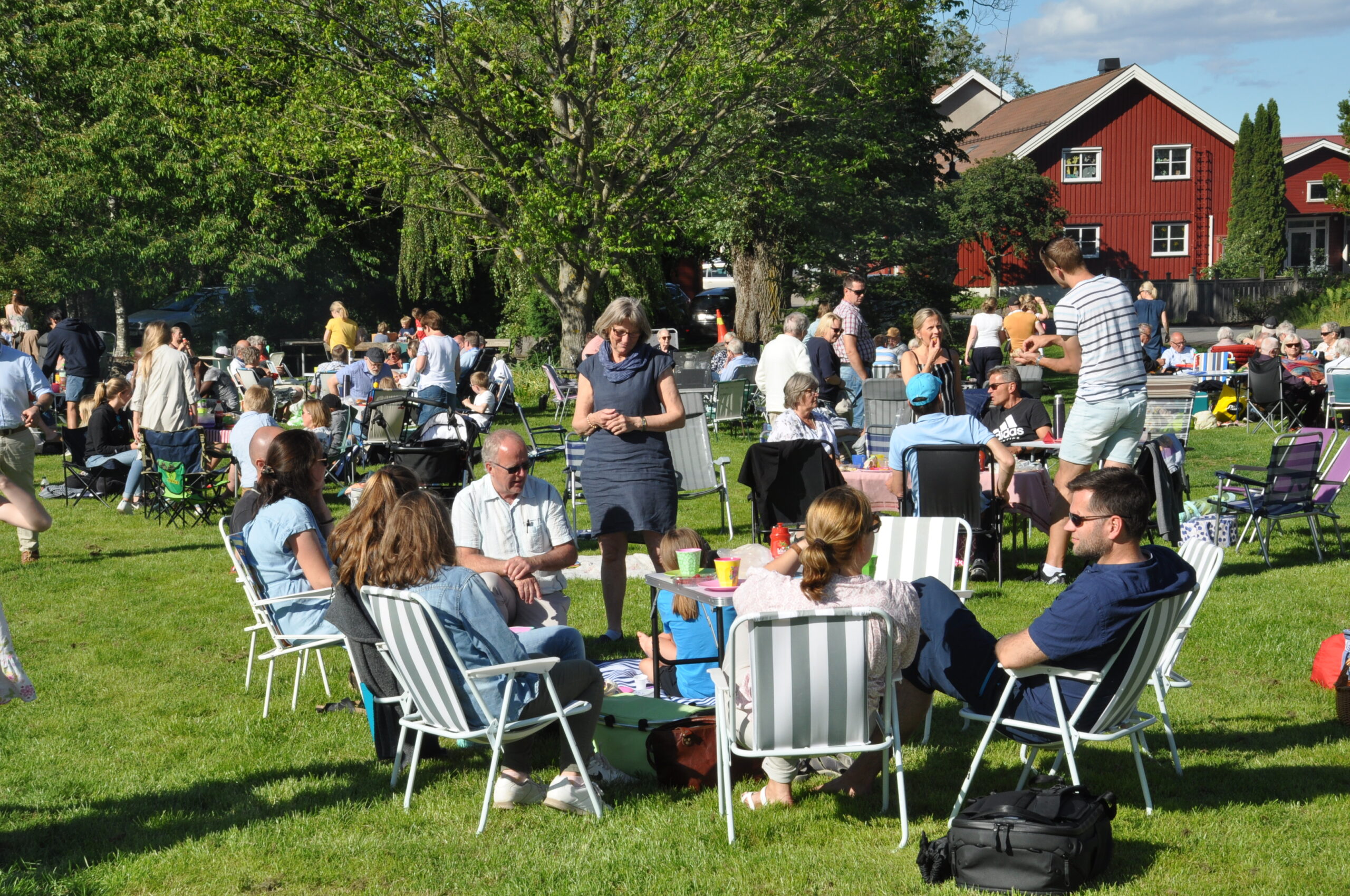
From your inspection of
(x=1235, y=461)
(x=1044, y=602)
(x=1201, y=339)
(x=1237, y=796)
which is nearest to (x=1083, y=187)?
(x=1201, y=339)

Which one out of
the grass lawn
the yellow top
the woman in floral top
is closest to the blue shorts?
the grass lawn

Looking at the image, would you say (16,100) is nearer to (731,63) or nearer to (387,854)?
(731,63)

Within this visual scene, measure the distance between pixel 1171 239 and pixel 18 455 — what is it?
136ft

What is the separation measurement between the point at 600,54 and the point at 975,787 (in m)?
14.2

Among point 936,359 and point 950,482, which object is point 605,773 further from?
point 936,359

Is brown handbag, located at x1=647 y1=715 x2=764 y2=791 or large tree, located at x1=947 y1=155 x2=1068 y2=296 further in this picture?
large tree, located at x1=947 y1=155 x2=1068 y2=296

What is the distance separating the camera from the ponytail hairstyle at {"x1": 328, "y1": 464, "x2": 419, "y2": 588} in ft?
14.2

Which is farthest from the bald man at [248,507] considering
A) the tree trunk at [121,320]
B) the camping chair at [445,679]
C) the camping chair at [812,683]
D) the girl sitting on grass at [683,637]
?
A: the tree trunk at [121,320]

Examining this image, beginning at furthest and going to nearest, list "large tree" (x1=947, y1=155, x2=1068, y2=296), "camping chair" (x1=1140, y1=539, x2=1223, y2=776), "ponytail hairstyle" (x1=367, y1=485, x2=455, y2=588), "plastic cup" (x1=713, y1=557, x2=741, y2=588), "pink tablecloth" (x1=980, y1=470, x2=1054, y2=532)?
"large tree" (x1=947, y1=155, x2=1068, y2=296) → "pink tablecloth" (x1=980, y1=470, x2=1054, y2=532) → "plastic cup" (x1=713, y1=557, x2=741, y2=588) → "camping chair" (x1=1140, y1=539, x2=1223, y2=776) → "ponytail hairstyle" (x1=367, y1=485, x2=455, y2=588)

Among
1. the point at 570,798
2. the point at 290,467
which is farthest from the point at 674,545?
the point at 290,467

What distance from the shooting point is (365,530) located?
14.4ft

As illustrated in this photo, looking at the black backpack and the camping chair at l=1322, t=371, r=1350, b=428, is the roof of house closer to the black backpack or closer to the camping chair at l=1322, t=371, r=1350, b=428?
the camping chair at l=1322, t=371, r=1350, b=428

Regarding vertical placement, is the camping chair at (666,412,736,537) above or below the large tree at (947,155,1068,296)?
below

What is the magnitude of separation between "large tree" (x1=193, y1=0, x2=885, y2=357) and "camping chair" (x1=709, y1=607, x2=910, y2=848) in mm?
13409
